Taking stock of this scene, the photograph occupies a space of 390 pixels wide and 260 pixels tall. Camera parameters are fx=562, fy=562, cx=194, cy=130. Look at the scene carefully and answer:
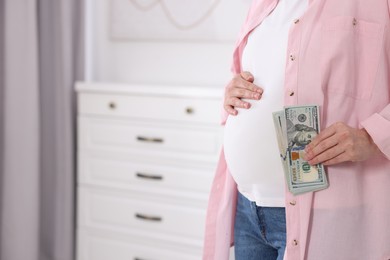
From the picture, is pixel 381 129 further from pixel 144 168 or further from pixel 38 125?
pixel 38 125

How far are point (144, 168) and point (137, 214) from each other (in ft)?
0.74

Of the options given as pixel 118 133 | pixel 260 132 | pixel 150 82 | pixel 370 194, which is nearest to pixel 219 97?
pixel 118 133

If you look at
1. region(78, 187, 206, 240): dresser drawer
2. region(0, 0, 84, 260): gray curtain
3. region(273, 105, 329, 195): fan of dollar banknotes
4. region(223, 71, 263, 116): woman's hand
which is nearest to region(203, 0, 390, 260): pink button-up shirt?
region(273, 105, 329, 195): fan of dollar banknotes

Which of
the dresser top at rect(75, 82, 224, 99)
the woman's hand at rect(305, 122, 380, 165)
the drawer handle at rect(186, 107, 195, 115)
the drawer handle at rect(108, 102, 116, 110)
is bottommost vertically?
the drawer handle at rect(108, 102, 116, 110)

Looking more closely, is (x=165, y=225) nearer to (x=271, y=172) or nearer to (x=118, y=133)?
(x=118, y=133)

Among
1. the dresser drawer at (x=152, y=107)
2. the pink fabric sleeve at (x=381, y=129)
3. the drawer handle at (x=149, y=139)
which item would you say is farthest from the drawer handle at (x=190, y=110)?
the pink fabric sleeve at (x=381, y=129)

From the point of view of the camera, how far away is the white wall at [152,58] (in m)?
2.94

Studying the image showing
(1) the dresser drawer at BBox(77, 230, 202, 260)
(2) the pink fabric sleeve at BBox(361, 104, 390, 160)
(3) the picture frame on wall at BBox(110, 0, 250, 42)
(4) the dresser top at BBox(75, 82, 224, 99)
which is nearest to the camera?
(2) the pink fabric sleeve at BBox(361, 104, 390, 160)

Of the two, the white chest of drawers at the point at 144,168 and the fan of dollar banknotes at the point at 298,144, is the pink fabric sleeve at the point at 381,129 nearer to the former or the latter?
the fan of dollar banknotes at the point at 298,144

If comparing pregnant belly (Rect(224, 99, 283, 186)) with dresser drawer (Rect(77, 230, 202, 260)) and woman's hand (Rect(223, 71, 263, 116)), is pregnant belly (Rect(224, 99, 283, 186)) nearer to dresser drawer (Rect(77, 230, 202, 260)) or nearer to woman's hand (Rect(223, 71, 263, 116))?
woman's hand (Rect(223, 71, 263, 116))

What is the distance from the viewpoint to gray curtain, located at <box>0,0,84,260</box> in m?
2.60

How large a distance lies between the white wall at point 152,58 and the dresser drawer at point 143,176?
589 mm

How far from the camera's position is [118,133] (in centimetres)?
272

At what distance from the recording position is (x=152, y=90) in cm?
259
